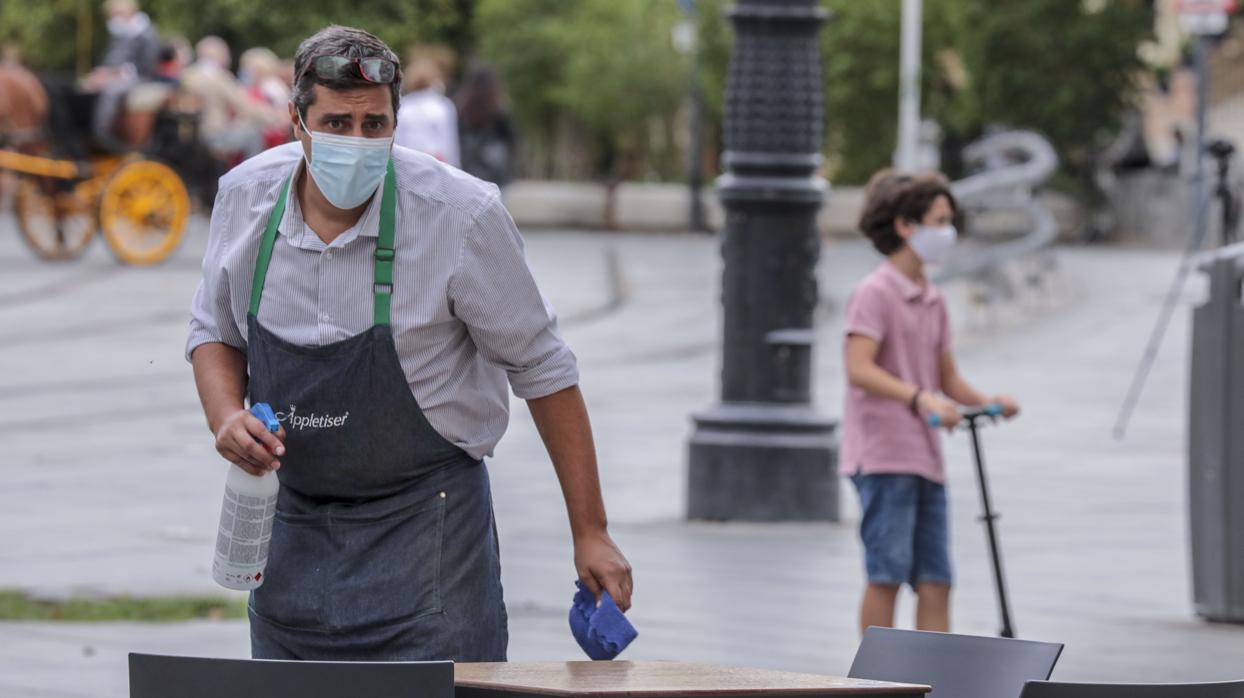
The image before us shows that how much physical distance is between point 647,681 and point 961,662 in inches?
26.3

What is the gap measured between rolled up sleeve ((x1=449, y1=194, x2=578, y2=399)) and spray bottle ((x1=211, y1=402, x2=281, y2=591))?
0.37 metres

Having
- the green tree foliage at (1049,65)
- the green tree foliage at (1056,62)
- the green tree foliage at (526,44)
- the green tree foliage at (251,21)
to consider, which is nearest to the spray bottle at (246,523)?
the green tree foliage at (1049,65)

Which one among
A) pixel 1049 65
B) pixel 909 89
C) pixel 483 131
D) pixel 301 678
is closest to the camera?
pixel 301 678

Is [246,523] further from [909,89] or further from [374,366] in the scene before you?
[909,89]

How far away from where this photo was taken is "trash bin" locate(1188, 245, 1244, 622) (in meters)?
7.63

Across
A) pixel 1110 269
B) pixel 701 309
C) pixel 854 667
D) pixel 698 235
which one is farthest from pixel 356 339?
pixel 698 235

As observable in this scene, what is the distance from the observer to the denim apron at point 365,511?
3678 millimetres

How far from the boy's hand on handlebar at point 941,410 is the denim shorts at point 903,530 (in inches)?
12.0

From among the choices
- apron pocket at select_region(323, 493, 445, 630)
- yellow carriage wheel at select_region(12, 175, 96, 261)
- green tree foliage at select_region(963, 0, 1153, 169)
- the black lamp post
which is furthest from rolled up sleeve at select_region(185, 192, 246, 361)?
green tree foliage at select_region(963, 0, 1153, 169)

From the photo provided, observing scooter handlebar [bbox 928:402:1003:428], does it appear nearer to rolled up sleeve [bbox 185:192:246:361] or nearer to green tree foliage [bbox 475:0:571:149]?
rolled up sleeve [bbox 185:192:246:361]

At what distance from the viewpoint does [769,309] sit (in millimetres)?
9789

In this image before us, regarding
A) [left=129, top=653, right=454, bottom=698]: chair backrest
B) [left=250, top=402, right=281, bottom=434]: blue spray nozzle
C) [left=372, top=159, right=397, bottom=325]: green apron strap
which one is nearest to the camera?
[left=129, top=653, right=454, bottom=698]: chair backrest

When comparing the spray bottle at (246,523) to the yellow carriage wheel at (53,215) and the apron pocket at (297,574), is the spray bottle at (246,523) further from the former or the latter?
the yellow carriage wheel at (53,215)

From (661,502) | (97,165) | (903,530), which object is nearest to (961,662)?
(903,530)
